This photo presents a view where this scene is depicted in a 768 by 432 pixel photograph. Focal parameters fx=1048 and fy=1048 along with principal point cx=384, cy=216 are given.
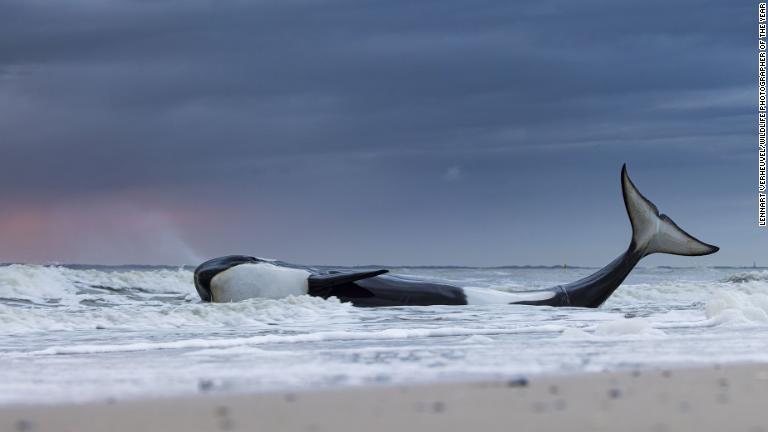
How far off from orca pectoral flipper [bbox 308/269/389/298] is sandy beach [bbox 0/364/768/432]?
7594 millimetres

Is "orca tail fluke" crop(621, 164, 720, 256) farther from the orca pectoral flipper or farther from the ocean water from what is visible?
the orca pectoral flipper

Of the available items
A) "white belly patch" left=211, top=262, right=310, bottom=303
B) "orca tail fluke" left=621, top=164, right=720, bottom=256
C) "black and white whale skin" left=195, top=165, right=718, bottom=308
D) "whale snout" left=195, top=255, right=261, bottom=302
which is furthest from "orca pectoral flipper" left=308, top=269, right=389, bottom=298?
"orca tail fluke" left=621, top=164, right=720, bottom=256

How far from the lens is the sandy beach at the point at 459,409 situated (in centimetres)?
318

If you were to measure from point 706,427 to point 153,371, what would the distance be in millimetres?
2888

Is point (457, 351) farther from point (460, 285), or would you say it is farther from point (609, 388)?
point (460, 285)

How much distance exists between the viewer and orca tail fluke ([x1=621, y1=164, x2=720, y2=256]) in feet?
44.4

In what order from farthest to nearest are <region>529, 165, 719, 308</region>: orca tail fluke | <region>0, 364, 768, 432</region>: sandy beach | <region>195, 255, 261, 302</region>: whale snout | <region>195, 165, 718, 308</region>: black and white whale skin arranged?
<region>529, 165, 719, 308</region>: orca tail fluke → <region>195, 255, 261, 302</region>: whale snout → <region>195, 165, 718, 308</region>: black and white whale skin → <region>0, 364, 768, 432</region>: sandy beach

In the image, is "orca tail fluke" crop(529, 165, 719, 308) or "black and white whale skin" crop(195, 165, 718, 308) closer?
"black and white whale skin" crop(195, 165, 718, 308)

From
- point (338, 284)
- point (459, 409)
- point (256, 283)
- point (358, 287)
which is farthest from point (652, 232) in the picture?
point (459, 409)

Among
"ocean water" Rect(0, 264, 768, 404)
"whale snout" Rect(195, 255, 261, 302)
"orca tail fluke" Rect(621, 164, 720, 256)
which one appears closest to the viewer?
"ocean water" Rect(0, 264, 768, 404)

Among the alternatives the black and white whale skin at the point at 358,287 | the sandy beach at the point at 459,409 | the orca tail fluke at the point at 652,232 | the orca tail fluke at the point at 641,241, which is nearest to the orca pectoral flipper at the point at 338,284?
the black and white whale skin at the point at 358,287

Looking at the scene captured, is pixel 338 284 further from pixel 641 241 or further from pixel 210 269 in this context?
pixel 641 241

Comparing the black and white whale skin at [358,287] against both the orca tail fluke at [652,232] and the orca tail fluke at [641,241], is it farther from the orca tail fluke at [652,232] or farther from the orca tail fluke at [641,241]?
the orca tail fluke at [652,232]

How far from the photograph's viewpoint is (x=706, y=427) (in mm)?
3051
